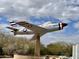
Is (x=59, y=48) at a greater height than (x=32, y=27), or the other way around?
(x=32, y=27)

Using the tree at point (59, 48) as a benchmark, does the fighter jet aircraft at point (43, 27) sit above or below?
above

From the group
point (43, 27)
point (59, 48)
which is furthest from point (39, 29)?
point (59, 48)

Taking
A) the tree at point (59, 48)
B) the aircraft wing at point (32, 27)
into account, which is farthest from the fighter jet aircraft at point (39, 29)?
the tree at point (59, 48)

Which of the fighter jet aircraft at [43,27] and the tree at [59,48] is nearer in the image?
the fighter jet aircraft at [43,27]

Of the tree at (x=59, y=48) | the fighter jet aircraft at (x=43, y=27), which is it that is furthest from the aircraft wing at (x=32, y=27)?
the tree at (x=59, y=48)

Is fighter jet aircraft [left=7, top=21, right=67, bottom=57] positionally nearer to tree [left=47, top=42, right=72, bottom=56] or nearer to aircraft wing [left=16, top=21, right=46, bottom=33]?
aircraft wing [left=16, top=21, right=46, bottom=33]

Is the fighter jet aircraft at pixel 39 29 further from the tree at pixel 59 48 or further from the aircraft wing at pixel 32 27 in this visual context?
the tree at pixel 59 48

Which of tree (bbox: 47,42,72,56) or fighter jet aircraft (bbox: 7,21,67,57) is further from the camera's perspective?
tree (bbox: 47,42,72,56)

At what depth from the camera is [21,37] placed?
10.7 m

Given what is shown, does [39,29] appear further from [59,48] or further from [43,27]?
[59,48]

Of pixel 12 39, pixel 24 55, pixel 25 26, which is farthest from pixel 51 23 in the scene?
pixel 12 39

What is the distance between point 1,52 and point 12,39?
79 centimetres

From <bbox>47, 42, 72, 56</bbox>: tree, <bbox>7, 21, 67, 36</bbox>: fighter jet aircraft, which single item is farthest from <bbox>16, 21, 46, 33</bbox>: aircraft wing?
<bbox>47, 42, 72, 56</bbox>: tree

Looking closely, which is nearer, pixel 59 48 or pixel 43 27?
pixel 43 27
